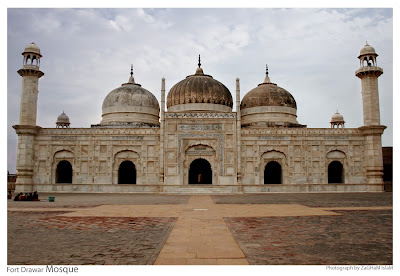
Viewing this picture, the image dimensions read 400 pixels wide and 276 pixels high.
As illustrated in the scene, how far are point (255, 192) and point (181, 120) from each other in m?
7.46

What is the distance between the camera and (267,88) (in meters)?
30.1

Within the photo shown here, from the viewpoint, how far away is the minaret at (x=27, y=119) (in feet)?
78.2

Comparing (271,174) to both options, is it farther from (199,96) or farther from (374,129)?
(199,96)

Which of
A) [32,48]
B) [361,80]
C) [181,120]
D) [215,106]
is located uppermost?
[32,48]

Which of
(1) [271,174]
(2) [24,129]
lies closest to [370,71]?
(1) [271,174]

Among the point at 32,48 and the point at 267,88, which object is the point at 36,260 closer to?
the point at 32,48

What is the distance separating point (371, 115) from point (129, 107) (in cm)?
1950

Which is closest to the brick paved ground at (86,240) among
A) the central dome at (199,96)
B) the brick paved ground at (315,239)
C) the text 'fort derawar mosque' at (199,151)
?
the brick paved ground at (315,239)

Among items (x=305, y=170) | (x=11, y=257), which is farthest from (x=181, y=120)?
(x=11, y=257)

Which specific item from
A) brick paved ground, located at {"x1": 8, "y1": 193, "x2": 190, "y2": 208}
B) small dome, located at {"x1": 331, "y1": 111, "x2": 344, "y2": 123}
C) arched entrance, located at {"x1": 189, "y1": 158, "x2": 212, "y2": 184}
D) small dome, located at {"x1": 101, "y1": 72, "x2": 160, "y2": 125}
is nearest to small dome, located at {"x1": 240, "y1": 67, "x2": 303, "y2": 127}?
arched entrance, located at {"x1": 189, "y1": 158, "x2": 212, "y2": 184}

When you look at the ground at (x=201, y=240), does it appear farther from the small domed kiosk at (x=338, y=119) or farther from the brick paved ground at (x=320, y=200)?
the small domed kiosk at (x=338, y=119)

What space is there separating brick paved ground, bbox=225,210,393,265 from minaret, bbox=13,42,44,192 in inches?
781

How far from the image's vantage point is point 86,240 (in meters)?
6.13

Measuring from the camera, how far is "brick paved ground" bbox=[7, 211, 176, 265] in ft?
15.7
